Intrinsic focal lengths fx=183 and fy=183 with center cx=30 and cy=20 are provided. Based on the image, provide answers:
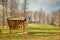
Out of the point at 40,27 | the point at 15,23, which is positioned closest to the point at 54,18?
the point at 40,27

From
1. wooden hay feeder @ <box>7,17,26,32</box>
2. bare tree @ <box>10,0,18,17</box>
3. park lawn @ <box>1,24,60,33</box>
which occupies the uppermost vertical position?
bare tree @ <box>10,0,18,17</box>

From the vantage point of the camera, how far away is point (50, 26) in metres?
10.6

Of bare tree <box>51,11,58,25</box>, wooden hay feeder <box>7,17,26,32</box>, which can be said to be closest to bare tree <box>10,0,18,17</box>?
wooden hay feeder <box>7,17,26,32</box>

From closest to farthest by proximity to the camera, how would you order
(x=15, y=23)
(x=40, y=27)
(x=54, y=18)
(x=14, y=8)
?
(x=14, y=8) < (x=54, y=18) < (x=15, y=23) < (x=40, y=27)

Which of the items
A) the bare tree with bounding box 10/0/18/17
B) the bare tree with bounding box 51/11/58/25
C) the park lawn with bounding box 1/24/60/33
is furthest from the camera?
the park lawn with bounding box 1/24/60/33

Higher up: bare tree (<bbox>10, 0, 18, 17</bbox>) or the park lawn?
bare tree (<bbox>10, 0, 18, 17</bbox>)

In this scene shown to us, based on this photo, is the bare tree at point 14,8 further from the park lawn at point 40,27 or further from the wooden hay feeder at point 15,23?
the park lawn at point 40,27

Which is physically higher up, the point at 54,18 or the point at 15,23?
the point at 54,18

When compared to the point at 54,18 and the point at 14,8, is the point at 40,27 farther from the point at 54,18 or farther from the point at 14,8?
the point at 14,8

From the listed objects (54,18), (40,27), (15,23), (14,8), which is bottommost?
(40,27)

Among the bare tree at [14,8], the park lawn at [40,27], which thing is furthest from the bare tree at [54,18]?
the bare tree at [14,8]

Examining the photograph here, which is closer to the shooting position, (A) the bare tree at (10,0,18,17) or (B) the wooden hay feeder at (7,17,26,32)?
(A) the bare tree at (10,0,18,17)

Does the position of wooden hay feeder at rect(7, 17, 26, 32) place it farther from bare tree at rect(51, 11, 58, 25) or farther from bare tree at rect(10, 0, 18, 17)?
bare tree at rect(51, 11, 58, 25)

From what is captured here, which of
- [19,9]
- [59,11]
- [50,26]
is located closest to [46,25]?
[50,26]
